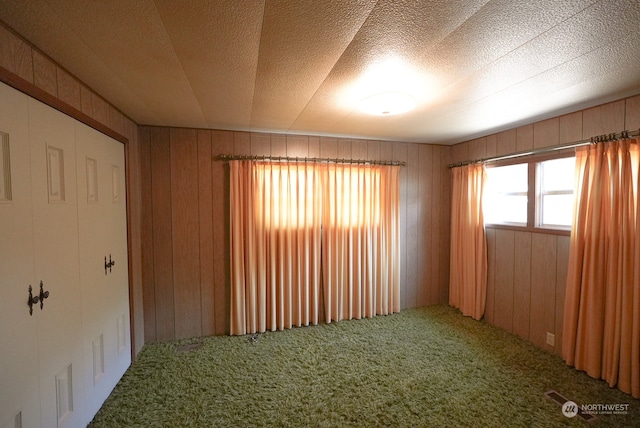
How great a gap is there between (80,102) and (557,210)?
4.18 m

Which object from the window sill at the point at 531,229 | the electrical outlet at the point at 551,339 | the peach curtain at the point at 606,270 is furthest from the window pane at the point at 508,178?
the electrical outlet at the point at 551,339

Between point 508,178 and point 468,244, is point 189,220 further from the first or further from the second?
point 508,178

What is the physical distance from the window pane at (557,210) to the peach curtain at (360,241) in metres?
1.54

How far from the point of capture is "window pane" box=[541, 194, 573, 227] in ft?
8.40

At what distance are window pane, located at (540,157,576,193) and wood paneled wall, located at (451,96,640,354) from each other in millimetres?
228

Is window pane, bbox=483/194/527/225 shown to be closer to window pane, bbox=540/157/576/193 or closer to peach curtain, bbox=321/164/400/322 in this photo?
window pane, bbox=540/157/576/193

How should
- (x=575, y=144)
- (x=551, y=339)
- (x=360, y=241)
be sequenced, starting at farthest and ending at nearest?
1. (x=360, y=241)
2. (x=551, y=339)
3. (x=575, y=144)

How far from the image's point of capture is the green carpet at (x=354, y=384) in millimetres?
1813

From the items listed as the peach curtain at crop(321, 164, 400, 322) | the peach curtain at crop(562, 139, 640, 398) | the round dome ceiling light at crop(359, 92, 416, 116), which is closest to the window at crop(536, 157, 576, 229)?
the peach curtain at crop(562, 139, 640, 398)

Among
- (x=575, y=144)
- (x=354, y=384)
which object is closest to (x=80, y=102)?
(x=354, y=384)

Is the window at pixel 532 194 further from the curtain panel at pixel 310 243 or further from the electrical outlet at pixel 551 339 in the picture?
the curtain panel at pixel 310 243

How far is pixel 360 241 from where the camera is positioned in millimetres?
3389

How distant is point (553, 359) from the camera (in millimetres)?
2453

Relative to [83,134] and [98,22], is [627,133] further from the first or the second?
[83,134]
